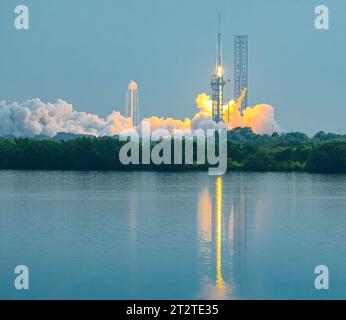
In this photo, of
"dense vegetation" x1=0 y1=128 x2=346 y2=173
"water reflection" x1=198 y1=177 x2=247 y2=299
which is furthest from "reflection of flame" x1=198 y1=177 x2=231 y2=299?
"dense vegetation" x1=0 y1=128 x2=346 y2=173

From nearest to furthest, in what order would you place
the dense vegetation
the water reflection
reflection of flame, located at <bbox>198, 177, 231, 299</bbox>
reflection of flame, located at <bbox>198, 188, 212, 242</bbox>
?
1. reflection of flame, located at <bbox>198, 177, 231, 299</bbox>
2. the water reflection
3. reflection of flame, located at <bbox>198, 188, 212, 242</bbox>
4. the dense vegetation

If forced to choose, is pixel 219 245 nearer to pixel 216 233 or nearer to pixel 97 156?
pixel 216 233

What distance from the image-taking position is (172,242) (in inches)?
1503

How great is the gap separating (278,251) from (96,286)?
980 centimetres

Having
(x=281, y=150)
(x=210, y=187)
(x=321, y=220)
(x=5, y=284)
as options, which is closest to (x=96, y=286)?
(x=5, y=284)

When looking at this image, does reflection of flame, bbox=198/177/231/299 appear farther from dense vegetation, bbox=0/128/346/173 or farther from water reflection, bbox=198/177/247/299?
dense vegetation, bbox=0/128/346/173

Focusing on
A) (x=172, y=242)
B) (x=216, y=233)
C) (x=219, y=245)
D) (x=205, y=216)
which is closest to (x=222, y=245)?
(x=219, y=245)

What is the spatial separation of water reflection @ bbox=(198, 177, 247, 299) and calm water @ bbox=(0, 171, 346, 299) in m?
0.05

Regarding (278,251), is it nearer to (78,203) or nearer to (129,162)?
(78,203)

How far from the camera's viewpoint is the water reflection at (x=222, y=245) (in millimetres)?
29169

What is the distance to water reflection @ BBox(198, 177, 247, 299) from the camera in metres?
29.2

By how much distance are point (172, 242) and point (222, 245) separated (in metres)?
2.39

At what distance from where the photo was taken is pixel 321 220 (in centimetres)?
4603

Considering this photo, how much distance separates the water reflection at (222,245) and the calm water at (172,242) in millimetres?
54
